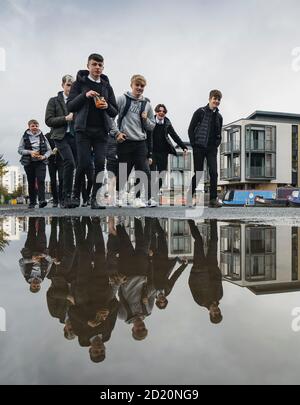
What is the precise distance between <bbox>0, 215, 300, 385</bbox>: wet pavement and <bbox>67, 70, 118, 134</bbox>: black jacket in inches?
131

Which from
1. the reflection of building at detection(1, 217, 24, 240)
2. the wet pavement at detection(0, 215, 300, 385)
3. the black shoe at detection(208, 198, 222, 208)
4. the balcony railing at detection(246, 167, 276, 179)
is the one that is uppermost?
the balcony railing at detection(246, 167, 276, 179)

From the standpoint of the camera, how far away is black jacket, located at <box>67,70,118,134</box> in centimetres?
461

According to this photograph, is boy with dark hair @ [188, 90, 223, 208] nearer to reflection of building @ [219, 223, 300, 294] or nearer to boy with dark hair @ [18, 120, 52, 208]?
boy with dark hair @ [18, 120, 52, 208]

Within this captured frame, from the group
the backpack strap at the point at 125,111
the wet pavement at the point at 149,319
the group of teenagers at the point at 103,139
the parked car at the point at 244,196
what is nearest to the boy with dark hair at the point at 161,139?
the group of teenagers at the point at 103,139

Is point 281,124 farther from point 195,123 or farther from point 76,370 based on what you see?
point 76,370

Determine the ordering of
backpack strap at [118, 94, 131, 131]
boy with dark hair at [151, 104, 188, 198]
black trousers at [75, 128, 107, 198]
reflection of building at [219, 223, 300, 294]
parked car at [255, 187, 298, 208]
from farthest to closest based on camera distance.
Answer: parked car at [255, 187, 298, 208] < boy with dark hair at [151, 104, 188, 198] < backpack strap at [118, 94, 131, 131] < black trousers at [75, 128, 107, 198] < reflection of building at [219, 223, 300, 294]

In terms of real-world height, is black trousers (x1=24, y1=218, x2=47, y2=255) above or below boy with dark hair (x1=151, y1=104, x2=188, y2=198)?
below

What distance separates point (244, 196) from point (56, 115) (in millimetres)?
28240

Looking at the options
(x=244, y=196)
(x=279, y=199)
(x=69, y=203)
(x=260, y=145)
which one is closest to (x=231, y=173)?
(x=260, y=145)

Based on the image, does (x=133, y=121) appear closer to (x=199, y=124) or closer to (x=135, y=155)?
(x=135, y=155)

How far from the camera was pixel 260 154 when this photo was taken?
44.2m

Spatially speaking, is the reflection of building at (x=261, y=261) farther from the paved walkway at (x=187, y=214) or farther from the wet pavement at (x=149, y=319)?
the paved walkway at (x=187, y=214)

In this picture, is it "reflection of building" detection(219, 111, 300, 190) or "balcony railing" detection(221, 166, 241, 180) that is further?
"balcony railing" detection(221, 166, 241, 180)

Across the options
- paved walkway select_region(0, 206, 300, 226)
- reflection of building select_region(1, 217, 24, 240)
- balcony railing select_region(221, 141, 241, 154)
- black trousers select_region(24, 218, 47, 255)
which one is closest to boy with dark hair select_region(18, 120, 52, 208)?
paved walkway select_region(0, 206, 300, 226)
